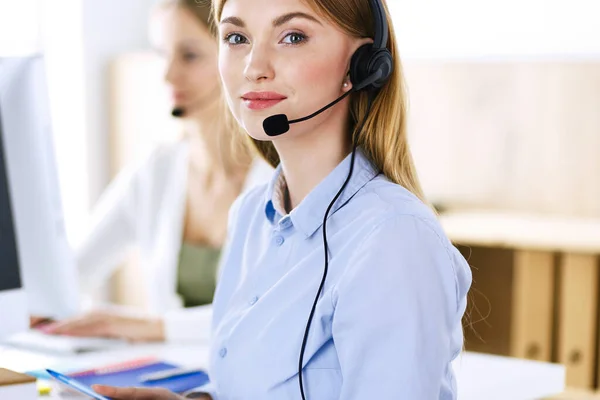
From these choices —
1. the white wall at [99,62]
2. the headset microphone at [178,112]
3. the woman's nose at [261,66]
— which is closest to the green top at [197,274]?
the headset microphone at [178,112]

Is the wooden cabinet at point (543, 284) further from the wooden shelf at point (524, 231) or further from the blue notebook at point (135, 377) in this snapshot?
the blue notebook at point (135, 377)

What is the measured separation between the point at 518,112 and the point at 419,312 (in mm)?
1812

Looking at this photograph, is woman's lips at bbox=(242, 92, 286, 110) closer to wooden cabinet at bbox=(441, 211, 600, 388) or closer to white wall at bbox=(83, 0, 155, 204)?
wooden cabinet at bbox=(441, 211, 600, 388)

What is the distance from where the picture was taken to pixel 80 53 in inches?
137

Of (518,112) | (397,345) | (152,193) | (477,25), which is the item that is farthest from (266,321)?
(477,25)

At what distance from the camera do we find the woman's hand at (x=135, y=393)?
1146 millimetres

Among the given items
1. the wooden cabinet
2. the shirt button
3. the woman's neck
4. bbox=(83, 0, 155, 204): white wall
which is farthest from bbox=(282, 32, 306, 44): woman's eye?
bbox=(83, 0, 155, 204): white wall

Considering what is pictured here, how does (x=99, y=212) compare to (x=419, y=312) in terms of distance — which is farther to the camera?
(x=99, y=212)

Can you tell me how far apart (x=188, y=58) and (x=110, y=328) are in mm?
759

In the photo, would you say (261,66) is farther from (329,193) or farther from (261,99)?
(329,193)

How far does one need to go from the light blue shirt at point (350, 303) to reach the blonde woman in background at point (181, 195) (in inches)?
33.7

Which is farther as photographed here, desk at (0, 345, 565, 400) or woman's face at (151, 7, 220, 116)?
woman's face at (151, 7, 220, 116)

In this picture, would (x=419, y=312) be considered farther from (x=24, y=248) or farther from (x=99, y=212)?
(x=99, y=212)

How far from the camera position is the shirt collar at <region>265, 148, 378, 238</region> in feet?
3.70
